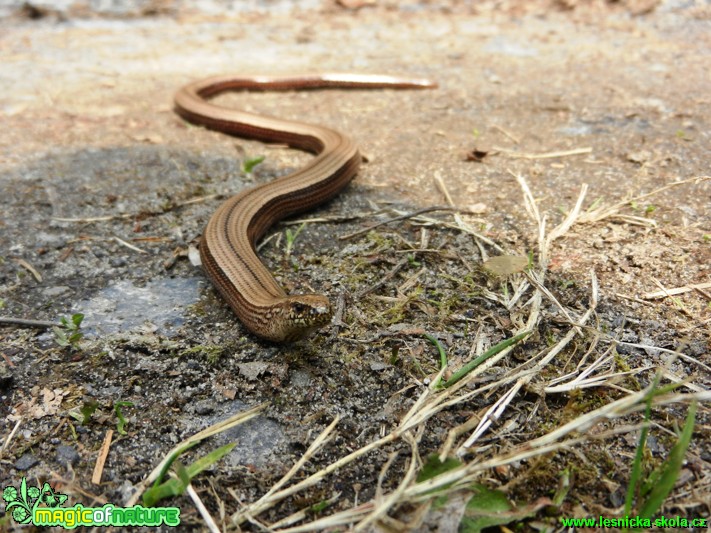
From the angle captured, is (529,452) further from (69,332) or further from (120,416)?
(69,332)

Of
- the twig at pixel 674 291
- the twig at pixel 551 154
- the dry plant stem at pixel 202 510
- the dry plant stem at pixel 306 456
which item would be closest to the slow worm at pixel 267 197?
the dry plant stem at pixel 306 456

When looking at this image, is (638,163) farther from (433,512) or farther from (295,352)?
(433,512)

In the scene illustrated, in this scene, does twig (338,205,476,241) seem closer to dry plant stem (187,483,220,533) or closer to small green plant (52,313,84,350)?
small green plant (52,313,84,350)

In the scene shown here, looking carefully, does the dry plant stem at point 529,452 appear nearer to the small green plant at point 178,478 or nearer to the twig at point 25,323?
the small green plant at point 178,478

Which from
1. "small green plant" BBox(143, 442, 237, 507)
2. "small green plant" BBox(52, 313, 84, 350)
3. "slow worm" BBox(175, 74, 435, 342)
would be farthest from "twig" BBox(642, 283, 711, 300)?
"small green plant" BBox(52, 313, 84, 350)

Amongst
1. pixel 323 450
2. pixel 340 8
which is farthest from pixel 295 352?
pixel 340 8

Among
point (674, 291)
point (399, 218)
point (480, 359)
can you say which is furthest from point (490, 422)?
point (399, 218)
